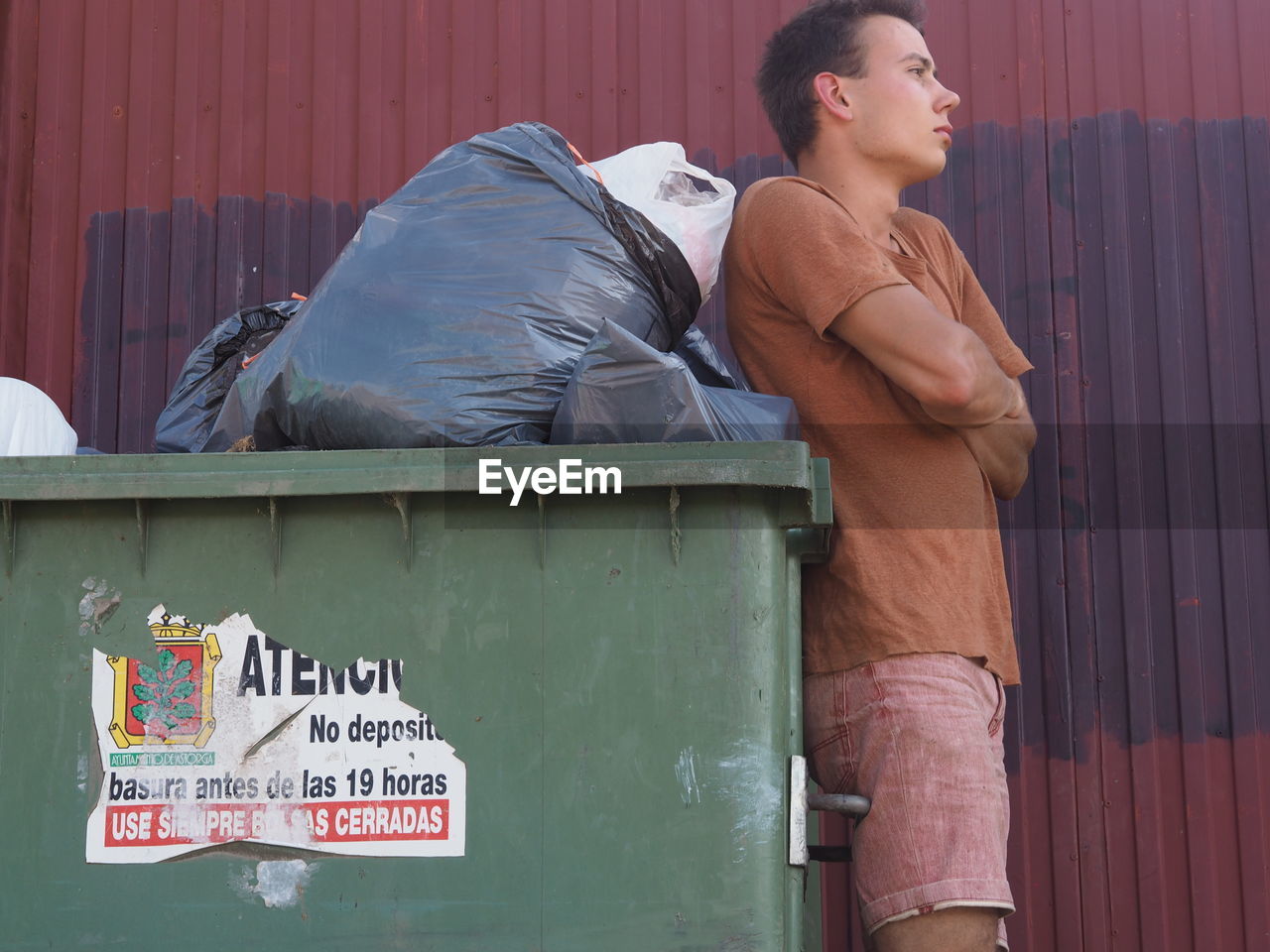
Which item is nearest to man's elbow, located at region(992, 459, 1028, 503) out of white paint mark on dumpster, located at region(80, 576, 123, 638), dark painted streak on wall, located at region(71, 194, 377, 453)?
white paint mark on dumpster, located at region(80, 576, 123, 638)

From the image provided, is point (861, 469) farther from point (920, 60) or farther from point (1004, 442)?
point (920, 60)

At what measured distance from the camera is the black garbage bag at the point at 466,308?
2.06m

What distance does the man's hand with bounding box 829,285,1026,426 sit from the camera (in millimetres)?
2068

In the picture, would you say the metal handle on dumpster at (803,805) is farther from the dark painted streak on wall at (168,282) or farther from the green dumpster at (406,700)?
the dark painted streak on wall at (168,282)

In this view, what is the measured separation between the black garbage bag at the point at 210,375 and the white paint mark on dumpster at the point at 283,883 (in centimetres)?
99

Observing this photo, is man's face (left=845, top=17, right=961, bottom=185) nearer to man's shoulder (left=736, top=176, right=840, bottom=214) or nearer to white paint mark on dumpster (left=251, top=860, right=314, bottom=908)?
man's shoulder (left=736, top=176, right=840, bottom=214)

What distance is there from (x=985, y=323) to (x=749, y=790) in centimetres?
114

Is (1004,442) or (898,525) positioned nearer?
(898,525)

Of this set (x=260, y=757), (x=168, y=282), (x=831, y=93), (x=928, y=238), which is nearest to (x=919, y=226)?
(x=928, y=238)

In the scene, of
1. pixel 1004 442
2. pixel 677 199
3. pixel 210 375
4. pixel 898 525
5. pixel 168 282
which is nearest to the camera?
pixel 898 525

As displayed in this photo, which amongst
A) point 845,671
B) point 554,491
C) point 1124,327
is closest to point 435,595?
point 554,491

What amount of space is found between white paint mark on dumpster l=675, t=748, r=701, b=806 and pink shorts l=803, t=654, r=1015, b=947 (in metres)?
0.31

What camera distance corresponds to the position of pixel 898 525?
7.03 ft

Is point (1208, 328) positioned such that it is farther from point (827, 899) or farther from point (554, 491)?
point (554, 491)
